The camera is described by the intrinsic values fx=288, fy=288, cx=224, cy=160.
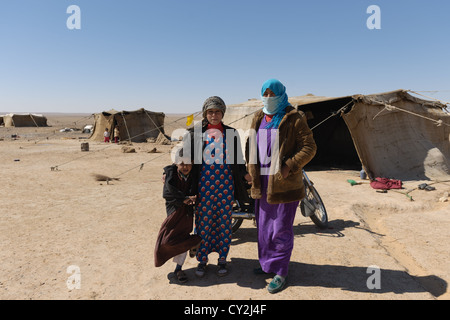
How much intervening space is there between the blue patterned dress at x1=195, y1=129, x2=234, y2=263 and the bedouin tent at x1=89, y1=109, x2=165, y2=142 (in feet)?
50.4

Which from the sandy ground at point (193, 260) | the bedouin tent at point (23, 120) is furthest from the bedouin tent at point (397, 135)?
the bedouin tent at point (23, 120)

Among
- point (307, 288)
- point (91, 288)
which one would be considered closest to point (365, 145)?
point (307, 288)

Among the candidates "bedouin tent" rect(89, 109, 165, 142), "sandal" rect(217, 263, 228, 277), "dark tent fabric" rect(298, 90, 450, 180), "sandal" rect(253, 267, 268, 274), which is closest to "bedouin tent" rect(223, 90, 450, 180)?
"dark tent fabric" rect(298, 90, 450, 180)

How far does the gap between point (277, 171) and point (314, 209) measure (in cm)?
192

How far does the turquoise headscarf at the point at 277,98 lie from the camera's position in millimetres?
2582

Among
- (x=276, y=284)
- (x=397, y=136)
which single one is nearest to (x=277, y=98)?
(x=276, y=284)

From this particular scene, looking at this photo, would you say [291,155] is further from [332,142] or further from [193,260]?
[332,142]

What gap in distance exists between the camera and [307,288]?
2.70 metres

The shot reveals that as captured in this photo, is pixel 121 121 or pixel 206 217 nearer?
pixel 206 217

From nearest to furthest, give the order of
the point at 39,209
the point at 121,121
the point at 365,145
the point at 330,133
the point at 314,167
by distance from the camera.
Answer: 1. the point at 39,209
2. the point at 365,145
3. the point at 314,167
4. the point at 330,133
5. the point at 121,121

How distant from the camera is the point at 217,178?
110 inches

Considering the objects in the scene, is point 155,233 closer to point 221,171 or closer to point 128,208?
point 128,208

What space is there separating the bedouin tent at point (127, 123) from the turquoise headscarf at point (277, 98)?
51.5 ft
